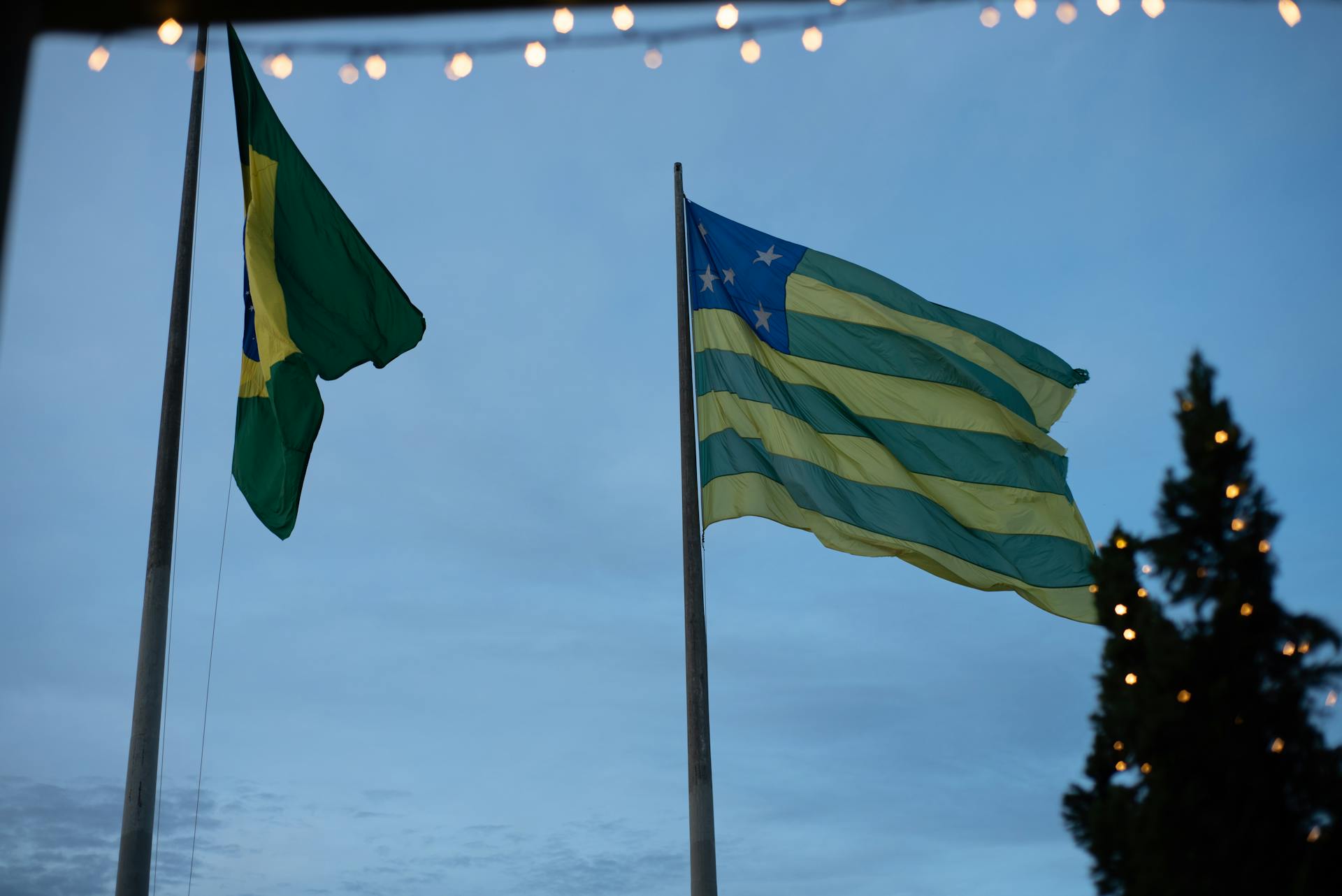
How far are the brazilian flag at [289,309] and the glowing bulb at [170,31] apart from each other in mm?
6860

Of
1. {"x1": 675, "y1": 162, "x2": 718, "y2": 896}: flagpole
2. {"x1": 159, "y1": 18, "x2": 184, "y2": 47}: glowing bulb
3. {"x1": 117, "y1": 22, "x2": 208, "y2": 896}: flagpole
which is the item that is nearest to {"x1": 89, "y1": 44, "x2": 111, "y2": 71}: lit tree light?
{"x1": 159, "y1": 18, "x2": 184, "y2": 47}: glowing bulb

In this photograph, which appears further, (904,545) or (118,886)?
(904,545)

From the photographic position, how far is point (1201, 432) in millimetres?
8781

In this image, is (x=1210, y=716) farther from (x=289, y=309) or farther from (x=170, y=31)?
(x=289, y=309)

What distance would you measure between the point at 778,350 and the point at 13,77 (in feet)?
39.5

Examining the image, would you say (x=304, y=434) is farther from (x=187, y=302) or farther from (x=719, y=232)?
(x=719, y=232)

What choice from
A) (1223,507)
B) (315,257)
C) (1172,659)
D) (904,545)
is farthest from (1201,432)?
(315,257)

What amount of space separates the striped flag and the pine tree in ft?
15.9

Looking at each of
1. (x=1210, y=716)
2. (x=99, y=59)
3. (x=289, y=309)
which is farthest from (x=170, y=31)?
(x=289, y=309)

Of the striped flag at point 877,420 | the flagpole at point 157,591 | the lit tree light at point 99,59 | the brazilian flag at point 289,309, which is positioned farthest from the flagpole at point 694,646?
the lit tree light at point 99,59

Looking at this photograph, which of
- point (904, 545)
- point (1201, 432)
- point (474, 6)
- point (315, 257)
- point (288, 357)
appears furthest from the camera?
point (904, 545)

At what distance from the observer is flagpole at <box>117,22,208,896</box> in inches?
361

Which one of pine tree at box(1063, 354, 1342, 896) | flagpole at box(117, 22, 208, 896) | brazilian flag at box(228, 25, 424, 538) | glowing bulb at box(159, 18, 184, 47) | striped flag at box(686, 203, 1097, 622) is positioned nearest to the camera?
glowing bulb at box(159, 18, 184, 47)

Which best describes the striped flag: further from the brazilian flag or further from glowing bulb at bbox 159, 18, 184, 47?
glowing bulb at bbox 159, 18, 184, 47
